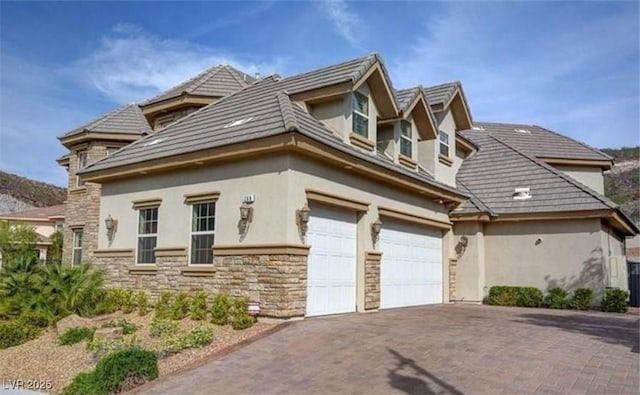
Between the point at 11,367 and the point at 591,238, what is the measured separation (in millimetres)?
17263

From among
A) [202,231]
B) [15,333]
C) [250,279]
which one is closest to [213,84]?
[202,231]

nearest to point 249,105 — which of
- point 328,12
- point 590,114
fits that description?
point 328,12

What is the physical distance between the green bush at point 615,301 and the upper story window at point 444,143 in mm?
7491

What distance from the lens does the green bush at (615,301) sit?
56.4 ft

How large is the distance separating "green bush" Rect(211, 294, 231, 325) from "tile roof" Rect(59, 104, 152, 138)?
11108 millimetres

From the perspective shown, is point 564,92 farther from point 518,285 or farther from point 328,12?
point 328,12

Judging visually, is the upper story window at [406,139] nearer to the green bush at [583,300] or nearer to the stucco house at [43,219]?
the green bush at [583,300]

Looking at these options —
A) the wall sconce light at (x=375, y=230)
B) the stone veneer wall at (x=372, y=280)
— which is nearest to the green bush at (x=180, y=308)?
the stone veneer wall at (x=372, y=280)

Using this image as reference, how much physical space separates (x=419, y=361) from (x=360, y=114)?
8501mm

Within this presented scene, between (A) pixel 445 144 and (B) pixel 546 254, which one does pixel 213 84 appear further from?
(B) pixel 546 254

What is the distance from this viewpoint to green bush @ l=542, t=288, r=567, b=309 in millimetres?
18000

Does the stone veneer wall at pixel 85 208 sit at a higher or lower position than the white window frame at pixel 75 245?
higher

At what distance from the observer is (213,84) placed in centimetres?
2048

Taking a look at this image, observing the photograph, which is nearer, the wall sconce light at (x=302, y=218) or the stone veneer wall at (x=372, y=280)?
the wall sconce light at (x=302, y=218)
